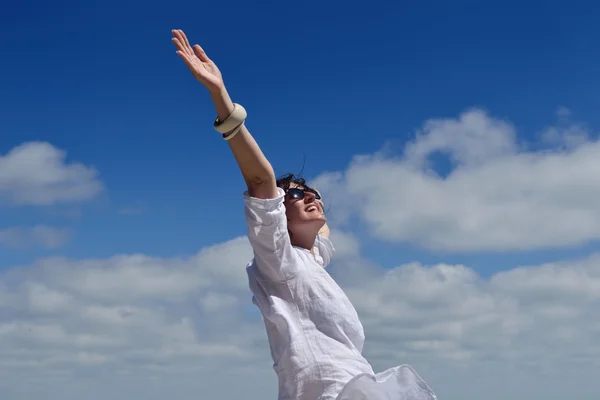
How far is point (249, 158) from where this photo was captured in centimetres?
530

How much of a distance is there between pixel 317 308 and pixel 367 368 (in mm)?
558

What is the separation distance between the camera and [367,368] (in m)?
5.55

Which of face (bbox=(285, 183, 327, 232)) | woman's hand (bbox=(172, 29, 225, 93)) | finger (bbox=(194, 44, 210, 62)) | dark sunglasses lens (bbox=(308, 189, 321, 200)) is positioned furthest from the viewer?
dark sunglasses lens (bbox=(308, 189, 321, 200))

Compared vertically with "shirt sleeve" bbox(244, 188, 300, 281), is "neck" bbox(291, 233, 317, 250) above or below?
above

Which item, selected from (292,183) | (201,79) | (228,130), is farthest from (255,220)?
(292,183)

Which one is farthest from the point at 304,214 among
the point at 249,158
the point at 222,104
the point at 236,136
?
the point at 222,104

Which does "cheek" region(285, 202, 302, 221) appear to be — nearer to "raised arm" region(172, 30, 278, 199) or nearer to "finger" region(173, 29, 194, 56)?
"raised arm" region(172, 30, 278, 199)

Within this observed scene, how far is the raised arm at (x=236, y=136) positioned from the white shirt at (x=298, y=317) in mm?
106

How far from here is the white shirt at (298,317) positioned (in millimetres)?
Answer: 5316

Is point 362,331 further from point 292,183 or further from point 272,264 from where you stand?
point 292,183

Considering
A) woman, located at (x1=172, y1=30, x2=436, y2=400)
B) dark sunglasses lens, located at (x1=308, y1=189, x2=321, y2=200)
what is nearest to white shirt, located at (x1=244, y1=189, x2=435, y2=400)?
woman, located at (x1=172, y1=30, x2=436, y2=400)

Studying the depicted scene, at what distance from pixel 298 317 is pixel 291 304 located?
11cm

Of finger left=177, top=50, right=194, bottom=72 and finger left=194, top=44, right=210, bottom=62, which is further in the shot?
finger left=194, top=44, right=210, bottom=62

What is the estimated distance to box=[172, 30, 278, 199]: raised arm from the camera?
205 inches
